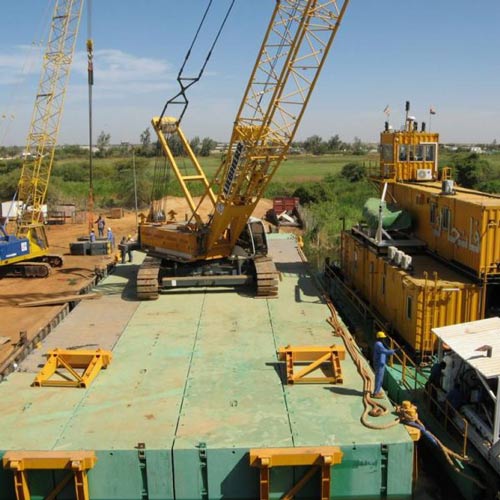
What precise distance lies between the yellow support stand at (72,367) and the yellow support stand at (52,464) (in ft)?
8.78

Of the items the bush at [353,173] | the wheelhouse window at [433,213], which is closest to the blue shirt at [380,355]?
the wheelhouse window at [433,213]

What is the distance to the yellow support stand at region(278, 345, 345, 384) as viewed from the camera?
11.8 meters

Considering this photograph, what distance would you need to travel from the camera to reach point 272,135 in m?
17.9

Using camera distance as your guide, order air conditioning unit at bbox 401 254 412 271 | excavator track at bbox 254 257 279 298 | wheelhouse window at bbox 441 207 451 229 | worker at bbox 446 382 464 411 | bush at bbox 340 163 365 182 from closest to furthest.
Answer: worker at bbox 446 382 464 411 → air conditioning unit at bbox 401 254 412 271 → wheelhouse window at bbox 441 207 451 229 → excavator track at bbox 254 257 279 298 → bush at bbox 340 163 365 182

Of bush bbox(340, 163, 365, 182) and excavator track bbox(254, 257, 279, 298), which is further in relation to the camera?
bush bbox(340, 163, 365, 182)

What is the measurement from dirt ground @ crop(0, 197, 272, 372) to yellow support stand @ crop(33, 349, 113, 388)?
3.34 meters

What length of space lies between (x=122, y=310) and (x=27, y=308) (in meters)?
7.28

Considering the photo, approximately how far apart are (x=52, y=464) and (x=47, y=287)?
19.6 meters

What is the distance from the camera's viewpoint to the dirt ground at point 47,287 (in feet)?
63.8

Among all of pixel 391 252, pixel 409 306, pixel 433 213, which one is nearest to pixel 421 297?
pixel 409 306

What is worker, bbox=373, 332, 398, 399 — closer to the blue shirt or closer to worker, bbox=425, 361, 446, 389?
Answer: the blue shirt

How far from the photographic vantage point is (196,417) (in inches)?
408

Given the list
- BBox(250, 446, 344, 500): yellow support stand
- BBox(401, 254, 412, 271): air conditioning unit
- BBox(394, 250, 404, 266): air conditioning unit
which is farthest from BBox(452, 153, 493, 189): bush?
Result: BBox(250, 446, 344, 500): yellow support stand

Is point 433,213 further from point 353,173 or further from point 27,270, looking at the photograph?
point 353,173
